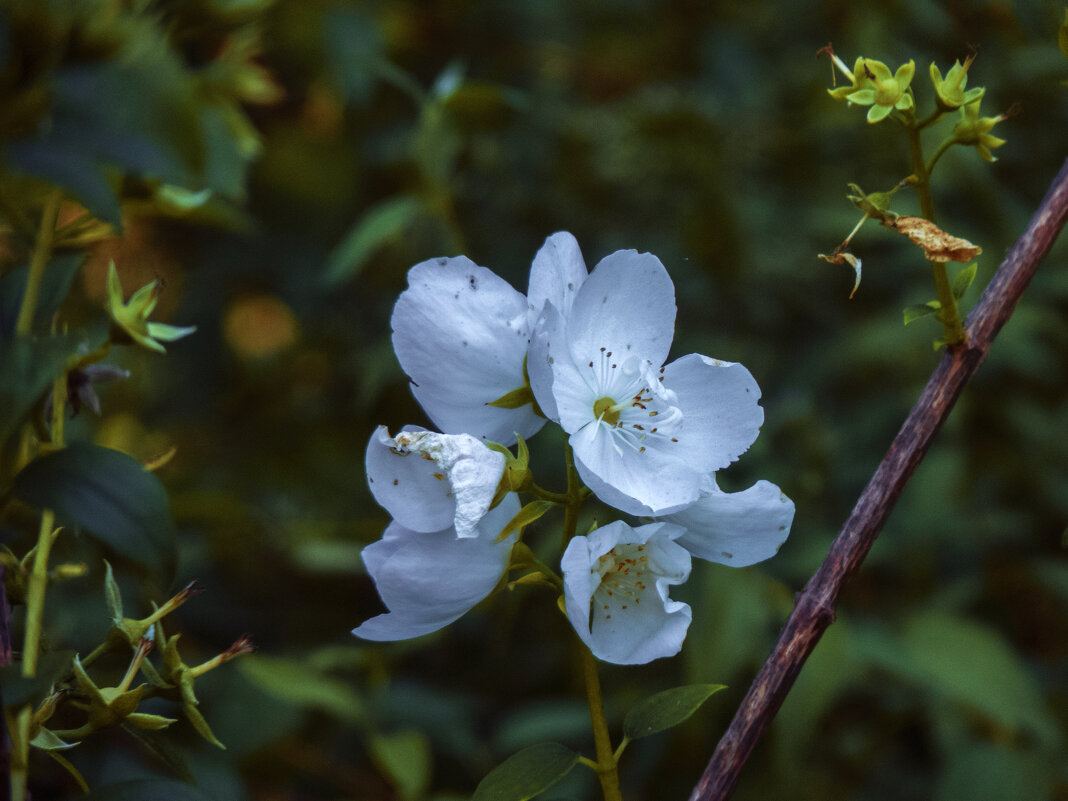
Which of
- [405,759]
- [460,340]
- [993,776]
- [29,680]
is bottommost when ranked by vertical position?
[405,759]

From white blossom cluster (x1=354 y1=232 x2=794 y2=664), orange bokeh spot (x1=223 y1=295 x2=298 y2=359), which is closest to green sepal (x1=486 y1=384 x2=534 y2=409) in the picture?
white blossom cluster (x1=354 y1=232 x2=794 y2=664)

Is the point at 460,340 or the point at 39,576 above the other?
the point at 460,340

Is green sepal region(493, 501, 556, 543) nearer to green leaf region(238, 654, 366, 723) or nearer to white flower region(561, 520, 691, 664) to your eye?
white flower region(561, 520, 691, 664)

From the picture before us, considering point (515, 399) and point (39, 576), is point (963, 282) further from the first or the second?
point (39, 576)

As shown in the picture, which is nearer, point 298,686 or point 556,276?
point 556,276

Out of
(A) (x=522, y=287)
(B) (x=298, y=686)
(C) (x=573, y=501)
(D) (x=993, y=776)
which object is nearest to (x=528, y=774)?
(C) (x=573, y=501)

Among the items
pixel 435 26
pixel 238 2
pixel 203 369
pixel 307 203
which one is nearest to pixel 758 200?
pixel 435 26

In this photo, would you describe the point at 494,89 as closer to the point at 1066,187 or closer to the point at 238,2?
the point at 238,2
